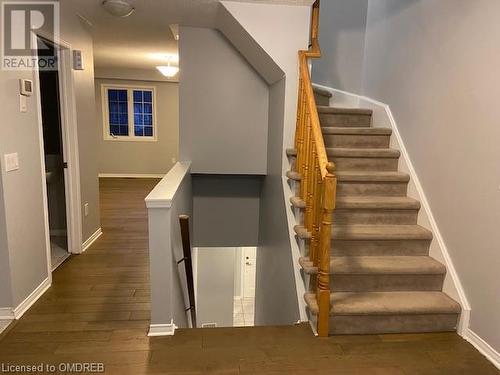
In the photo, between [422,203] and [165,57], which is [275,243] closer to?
[422,203]

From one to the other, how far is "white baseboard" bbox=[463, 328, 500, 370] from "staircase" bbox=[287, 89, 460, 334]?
0.11m

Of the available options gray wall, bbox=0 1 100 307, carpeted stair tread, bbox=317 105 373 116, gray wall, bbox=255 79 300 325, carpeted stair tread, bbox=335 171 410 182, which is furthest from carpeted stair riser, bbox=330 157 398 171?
gray wall, bbox=0 1 100 307

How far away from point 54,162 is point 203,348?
2794mm

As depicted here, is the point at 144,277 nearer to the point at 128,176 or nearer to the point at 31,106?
the point at 31,106

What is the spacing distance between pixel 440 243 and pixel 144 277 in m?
2.40

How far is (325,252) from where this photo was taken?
209 centimetres

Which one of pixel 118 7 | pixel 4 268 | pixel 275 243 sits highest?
pixel 118 7

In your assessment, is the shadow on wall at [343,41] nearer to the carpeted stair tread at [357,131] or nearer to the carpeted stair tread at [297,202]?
the carpeted stair tread at [357,131]

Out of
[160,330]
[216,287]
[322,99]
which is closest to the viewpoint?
[160,330]

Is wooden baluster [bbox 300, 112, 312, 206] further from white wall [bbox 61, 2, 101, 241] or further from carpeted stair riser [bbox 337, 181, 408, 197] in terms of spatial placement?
white wall [bbox 61, 2, 101, 241]

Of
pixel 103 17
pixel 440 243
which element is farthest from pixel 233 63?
pixel 440 243

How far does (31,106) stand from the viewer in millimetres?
2551

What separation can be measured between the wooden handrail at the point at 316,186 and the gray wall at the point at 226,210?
5.61 feet

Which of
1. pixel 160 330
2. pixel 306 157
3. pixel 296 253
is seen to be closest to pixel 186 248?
pixel 160 330
